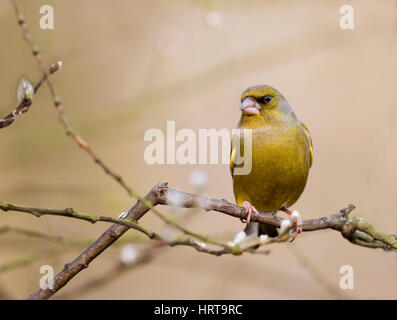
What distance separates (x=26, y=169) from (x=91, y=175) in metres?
0.63

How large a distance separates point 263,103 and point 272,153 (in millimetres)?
380

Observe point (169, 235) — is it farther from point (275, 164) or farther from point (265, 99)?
point (265, 99)

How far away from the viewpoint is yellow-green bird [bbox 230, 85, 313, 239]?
3.30 m

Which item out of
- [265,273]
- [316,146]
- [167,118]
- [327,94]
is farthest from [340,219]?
[327,94]

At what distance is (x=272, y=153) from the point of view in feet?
10.8

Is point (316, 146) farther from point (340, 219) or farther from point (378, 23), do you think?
point (340, 219)

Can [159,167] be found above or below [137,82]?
below

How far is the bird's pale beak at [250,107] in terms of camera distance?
3439 millimetres

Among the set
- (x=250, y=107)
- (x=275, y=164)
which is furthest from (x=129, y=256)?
(x=250, y=107)

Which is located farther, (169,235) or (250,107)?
(250,107)

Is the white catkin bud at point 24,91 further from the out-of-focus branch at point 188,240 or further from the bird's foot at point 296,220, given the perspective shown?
the bird's foot at point 296,220

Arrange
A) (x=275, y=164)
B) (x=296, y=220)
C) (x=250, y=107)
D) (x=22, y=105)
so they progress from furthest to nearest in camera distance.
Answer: (x=250, y=107) < (x=275, y=164) < (x=22, y=105) < (x=296, y=220)

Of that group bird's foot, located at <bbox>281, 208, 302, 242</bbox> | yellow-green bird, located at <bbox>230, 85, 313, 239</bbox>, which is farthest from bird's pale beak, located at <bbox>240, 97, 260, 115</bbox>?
bird's foot, located at <bbox>281, 208, 302, 242</bbox>

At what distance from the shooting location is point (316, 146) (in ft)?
15.9
